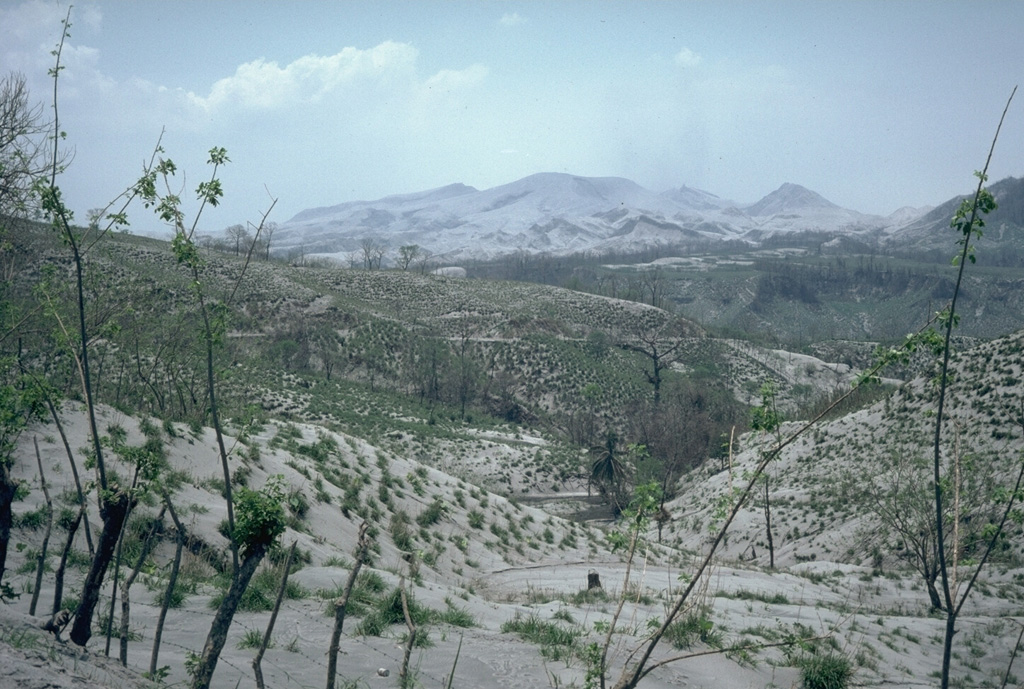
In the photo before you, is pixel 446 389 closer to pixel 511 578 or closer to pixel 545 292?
pixel 545 292

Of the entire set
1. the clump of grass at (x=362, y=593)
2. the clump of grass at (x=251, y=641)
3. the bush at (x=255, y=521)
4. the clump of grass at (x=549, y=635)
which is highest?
the bush at (x=255, y=521)

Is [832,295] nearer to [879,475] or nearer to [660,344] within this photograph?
[660,344]

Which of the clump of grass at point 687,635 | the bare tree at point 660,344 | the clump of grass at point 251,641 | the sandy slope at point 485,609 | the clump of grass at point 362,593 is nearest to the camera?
the sandy slope at point 485,609

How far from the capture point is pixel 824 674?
7141mm

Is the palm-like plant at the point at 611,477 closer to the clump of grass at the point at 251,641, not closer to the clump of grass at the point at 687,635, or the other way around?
the clump of grass at the point at 687,635

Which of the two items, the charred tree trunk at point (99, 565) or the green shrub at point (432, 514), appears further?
the green shrub at point (432, 514)

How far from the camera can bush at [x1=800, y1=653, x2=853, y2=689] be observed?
278 inches

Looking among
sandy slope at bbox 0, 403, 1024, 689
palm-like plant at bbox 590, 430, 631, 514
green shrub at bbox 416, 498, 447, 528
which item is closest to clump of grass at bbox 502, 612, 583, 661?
sandy slope at bbox 0, 403, 1024, 689

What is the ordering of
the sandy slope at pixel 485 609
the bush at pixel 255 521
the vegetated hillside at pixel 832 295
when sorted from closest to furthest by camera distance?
the bush at pixel 255 521, the sandy slope at pixel 485 609, the vegetated hillside at pixel 832 295

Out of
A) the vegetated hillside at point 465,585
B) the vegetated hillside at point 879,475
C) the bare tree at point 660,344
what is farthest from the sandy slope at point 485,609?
the bare tree at point 660,344

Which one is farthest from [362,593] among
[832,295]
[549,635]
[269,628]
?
[832,295]

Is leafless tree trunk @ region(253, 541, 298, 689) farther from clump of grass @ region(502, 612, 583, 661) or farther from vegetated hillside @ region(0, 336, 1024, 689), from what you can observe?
clump of grass @ region(502, 612, 583, 661)

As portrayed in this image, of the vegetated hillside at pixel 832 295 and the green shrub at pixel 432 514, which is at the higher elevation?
the vegetated hillside at pixel 832 295

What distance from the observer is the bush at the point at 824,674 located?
7.07 metres
